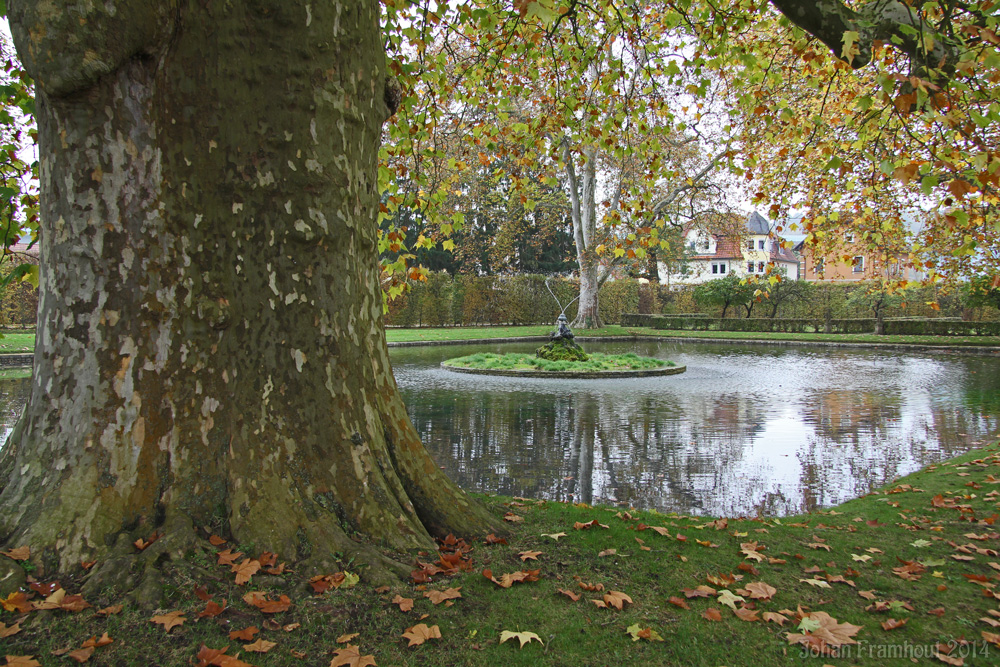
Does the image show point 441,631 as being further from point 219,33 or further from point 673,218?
point 673,218

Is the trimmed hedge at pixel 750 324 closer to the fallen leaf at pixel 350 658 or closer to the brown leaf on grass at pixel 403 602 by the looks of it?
the brown leaf on grass at pixel 403 602

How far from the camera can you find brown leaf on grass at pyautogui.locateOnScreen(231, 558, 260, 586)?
2.46 m

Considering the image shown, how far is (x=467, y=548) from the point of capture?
317 cm

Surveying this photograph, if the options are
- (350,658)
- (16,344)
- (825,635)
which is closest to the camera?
(350,658)

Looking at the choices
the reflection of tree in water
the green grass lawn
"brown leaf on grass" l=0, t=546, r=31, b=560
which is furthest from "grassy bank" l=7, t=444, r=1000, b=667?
the green grass lawn

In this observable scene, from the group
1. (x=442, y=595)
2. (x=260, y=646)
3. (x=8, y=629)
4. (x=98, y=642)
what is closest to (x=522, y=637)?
(x=442, y=595)

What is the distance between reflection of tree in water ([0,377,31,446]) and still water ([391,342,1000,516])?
544 centimetres

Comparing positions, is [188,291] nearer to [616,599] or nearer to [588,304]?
[616,599]

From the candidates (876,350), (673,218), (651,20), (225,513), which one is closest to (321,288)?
(225,513)

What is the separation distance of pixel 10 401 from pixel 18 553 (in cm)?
982

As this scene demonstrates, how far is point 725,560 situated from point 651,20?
35.6ft

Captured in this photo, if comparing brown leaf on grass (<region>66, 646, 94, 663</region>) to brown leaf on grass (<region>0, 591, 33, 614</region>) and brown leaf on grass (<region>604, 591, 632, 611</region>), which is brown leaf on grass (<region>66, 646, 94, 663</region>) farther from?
brown leaf on grass (<region>604, 591, 632, 611</region>)

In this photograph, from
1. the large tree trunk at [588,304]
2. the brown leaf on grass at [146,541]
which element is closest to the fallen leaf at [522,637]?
the brown leaf on grass at [146,541]

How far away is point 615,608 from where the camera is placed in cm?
271
